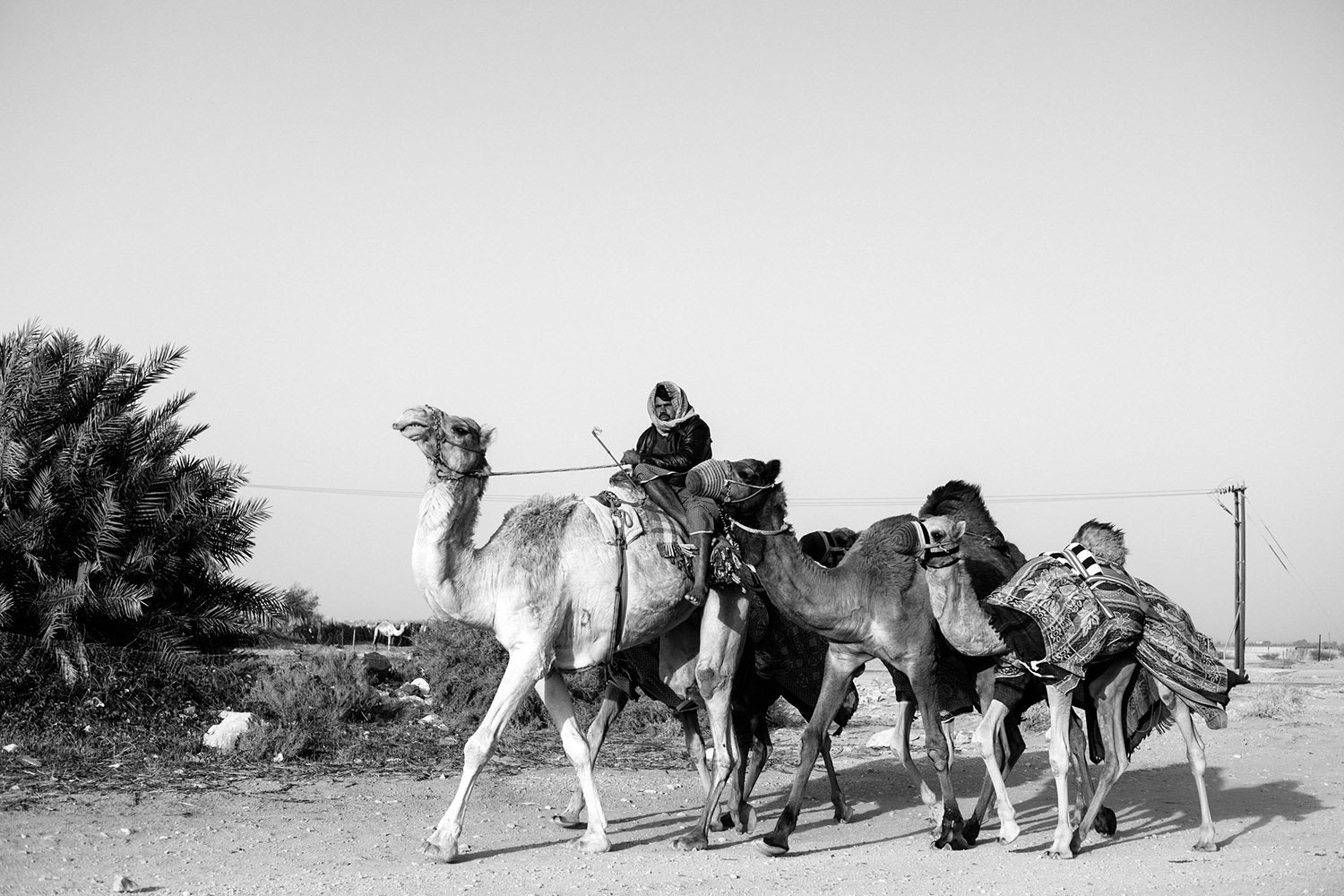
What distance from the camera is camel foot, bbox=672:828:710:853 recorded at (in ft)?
29.3

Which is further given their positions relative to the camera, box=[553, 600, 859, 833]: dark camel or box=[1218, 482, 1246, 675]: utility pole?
box=[1218, 482, 1246, 675]: utility pole

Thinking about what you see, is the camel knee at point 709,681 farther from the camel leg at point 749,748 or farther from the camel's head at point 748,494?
the camel's head at point 748,494

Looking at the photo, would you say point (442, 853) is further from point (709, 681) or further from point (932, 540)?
point (932, 540)

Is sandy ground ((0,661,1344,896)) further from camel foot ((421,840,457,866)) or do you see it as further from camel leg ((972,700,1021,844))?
camel leg ((972,700,1021,844))

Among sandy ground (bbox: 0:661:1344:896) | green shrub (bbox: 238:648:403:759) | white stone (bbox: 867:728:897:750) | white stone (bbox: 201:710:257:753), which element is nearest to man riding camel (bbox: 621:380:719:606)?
sandy ground (bbox: 0:661:1344:896)

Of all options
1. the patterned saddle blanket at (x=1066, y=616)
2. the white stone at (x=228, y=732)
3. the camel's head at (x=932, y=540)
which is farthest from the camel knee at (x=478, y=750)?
the white stone at (x=228, y=732)

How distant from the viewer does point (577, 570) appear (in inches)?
357

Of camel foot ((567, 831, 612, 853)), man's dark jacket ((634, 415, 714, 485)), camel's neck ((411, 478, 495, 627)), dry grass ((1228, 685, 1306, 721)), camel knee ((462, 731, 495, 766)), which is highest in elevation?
man's dark jacket ((634, 415, 714, 485))

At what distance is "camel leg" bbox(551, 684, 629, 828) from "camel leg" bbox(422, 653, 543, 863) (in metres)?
0.80

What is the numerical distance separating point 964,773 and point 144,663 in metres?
8.45

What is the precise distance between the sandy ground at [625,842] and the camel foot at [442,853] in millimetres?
54

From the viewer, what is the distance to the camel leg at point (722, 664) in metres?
9.59

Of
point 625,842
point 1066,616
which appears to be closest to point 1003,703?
point 1066,616

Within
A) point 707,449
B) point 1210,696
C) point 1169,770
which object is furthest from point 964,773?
point 707,449
